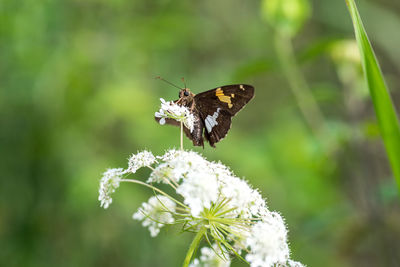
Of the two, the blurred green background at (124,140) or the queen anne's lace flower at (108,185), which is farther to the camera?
the blurred green background at (124,140)

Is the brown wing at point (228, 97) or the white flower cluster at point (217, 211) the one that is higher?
the brown wing at point (228, 97)

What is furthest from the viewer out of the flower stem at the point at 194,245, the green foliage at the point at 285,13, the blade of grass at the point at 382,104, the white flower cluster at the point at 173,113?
the green foliage at the point at 285,13

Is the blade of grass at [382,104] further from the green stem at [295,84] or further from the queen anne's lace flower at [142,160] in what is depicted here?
the green stem at [295,84]

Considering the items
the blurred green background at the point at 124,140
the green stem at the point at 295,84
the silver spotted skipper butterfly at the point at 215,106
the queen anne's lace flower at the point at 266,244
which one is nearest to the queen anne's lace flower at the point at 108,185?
the queen anne's lace flower at the point at 266,244

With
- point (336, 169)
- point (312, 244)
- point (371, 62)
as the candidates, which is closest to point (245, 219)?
point (371, 62)

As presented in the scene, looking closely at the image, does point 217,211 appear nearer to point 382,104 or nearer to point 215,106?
point 382,104

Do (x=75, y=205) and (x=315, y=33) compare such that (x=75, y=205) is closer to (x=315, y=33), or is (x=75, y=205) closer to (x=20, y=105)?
(x=20, y=105)
